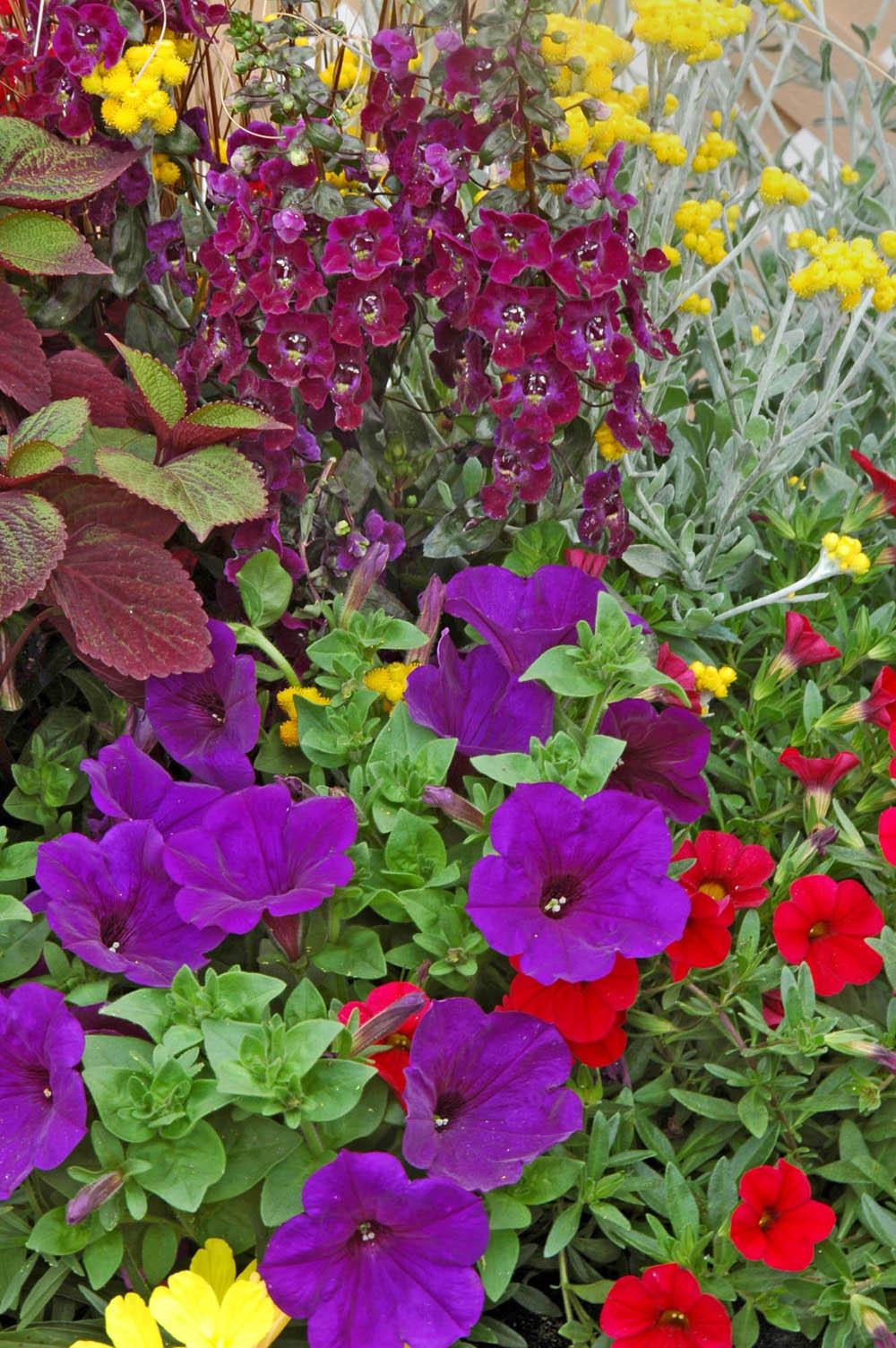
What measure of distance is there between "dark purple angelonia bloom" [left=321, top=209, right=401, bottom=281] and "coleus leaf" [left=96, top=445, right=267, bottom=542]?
160mm

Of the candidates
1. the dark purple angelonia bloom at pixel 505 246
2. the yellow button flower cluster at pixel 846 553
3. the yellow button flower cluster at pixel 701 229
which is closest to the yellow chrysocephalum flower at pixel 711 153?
the yellow button flower cluster at pixel 701 229

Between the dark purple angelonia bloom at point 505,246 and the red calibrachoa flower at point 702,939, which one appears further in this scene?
the dark purple angelonia bloom at point 505,246

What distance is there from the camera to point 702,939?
0.88 metres

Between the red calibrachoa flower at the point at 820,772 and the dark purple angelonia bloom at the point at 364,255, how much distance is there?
1.54 feet

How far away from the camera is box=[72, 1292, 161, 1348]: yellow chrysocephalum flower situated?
28.7 inches

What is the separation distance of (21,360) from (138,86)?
0.73 feet

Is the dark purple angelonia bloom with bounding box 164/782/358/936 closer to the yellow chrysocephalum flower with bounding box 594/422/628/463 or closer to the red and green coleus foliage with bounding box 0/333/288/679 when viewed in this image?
the red and green coleus foliage with bounding box 0/333/288/679

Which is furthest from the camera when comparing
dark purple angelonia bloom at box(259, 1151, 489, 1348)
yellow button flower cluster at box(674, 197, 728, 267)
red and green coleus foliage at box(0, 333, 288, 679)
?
yellow button flower cluster at box(674, 197, 728, 267)

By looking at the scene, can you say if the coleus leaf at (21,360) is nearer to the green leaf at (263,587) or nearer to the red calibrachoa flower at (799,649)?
the green leaf at (263,587)

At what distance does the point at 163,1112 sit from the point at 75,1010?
0.13m

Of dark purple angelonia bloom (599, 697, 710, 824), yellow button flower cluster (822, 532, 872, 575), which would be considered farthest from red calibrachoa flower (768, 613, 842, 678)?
dark purple angelonia bloom (599, 697, 710, 824)

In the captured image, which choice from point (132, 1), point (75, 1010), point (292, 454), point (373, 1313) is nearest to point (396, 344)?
point (292, 454)

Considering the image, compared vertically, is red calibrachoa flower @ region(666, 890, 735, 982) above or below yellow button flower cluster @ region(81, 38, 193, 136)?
below

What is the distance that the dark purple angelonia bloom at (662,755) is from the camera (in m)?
0.95
